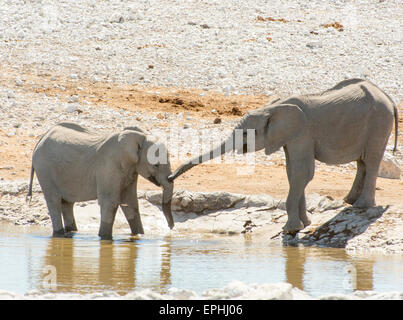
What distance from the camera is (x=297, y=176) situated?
1227cm

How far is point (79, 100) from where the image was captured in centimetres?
2352

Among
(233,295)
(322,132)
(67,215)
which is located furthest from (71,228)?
(233,295)

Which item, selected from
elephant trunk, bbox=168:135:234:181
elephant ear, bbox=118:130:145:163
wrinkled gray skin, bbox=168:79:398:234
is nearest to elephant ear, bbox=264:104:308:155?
wrinkled gray skin, bbox=168:79:398:234

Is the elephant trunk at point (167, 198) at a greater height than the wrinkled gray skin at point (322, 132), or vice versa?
the wrinkled gray skin at point (322, 132)

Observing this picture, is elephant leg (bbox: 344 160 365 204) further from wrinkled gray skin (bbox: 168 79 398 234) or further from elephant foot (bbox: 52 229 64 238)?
elephant foot (bbox: 52 229 64 238)

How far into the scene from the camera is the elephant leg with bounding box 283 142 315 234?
12281 millimetres

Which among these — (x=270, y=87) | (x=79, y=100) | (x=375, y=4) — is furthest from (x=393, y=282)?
(x=375, y=4)

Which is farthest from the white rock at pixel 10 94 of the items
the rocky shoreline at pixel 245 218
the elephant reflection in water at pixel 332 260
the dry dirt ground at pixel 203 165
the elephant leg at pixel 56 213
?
the elephant reflection in water at pixel 332 260

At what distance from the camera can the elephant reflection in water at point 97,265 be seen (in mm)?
9133

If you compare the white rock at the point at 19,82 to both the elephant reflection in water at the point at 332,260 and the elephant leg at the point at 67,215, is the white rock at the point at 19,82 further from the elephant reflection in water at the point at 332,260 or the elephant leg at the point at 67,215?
the elephant reflection in water at the point at 332,260

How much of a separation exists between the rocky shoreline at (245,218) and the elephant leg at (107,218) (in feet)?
4.86

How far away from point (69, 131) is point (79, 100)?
32.3 ft

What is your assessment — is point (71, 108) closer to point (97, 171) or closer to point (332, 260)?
point (97, 171)
